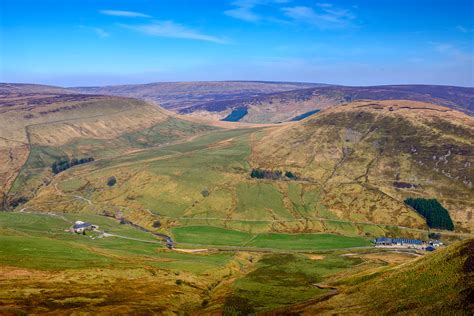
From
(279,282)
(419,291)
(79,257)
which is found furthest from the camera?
(79,257)

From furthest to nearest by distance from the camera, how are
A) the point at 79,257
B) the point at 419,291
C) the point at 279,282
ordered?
the point at 79,257
the point at 279,282
the point at 419,291

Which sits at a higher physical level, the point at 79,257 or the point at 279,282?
the point at 79,257

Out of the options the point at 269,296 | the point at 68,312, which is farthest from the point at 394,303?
the point at 68,312

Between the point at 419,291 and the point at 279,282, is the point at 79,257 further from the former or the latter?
the point at 419,291

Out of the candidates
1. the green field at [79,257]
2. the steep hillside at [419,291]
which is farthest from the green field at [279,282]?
the green field at [79,257]

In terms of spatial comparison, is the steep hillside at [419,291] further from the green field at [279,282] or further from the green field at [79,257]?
the green field at [79,257]

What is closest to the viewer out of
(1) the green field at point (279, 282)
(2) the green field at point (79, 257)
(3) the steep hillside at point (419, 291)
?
A: (3) the steep hillside at point (419, 291)

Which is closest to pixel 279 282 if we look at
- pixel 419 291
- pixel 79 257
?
pixel 419 291

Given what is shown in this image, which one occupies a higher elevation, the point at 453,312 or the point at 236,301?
the point at 453,312

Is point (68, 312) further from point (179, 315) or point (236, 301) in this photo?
point (236, 301)
